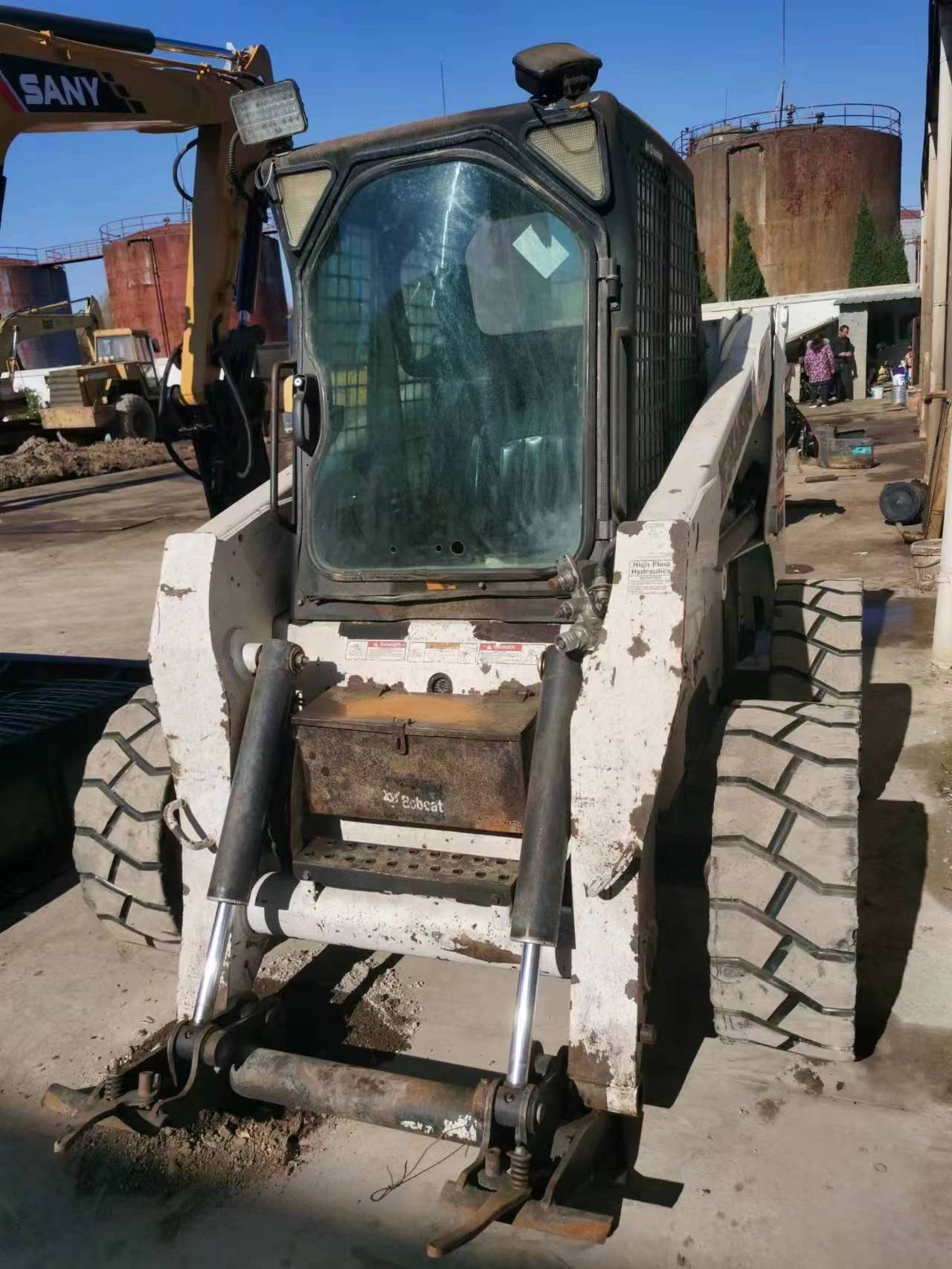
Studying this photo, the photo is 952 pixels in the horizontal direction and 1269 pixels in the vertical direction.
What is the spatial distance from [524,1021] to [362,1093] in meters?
0.44

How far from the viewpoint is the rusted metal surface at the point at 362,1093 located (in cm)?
255

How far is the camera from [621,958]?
277cm

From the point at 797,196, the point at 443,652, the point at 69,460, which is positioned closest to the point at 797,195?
the point at 797,196

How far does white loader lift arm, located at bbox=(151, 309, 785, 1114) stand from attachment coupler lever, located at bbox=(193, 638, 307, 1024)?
0.47ft

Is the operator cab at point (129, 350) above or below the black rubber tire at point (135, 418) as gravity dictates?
above

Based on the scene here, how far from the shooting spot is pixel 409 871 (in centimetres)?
303

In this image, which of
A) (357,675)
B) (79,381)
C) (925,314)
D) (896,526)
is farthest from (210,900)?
(79,381)

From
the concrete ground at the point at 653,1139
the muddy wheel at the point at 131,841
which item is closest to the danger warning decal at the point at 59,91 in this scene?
the muddy wheel at the point at 131,841

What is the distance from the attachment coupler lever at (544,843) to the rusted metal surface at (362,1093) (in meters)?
0.15

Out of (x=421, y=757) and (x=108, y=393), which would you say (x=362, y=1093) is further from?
(x=108, y=393)

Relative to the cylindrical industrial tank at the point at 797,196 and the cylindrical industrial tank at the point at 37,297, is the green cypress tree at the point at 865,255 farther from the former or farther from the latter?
the cylindrical industrial tank at the point at 37,297

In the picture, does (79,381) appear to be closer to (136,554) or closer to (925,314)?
(136,554)

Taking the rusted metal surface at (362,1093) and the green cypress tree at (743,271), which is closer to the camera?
the rusted metal surface at (362,1093)

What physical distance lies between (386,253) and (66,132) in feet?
12.0
